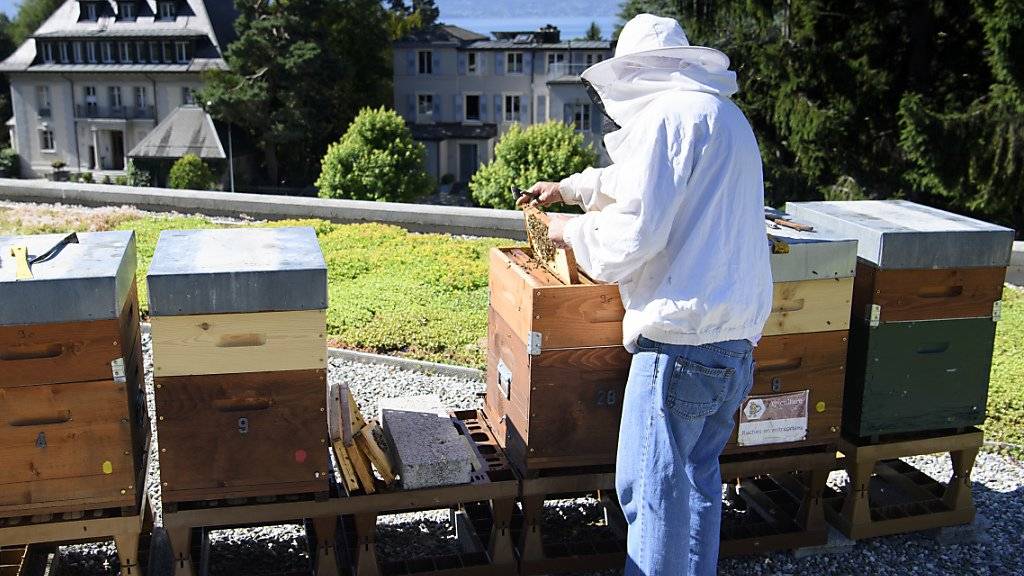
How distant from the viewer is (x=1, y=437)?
3342 mm

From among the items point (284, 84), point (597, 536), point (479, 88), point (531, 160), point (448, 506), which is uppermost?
point (479, 88)

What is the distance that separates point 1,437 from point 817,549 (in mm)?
3487

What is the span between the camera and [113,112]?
46344mm

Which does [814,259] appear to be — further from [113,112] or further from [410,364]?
[113,112]

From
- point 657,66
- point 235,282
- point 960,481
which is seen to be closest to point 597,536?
point 960,481

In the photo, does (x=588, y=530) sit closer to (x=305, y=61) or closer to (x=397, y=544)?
(x=397, y=544)

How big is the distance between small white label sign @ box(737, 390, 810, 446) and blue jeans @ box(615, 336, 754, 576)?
2.11 ft

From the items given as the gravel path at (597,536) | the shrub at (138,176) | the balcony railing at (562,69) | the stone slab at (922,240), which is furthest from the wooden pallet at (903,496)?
the balcony railing at (562,69)

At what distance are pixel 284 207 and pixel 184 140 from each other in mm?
30793

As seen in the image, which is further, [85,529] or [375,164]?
[375,164]

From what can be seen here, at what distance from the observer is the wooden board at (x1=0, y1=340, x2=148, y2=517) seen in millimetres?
3338

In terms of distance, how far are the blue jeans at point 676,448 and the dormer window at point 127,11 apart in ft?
157

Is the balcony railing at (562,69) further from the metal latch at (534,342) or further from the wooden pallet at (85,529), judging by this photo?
the wooden pallet at (85,529)

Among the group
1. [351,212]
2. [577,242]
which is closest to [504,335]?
[577,242]
